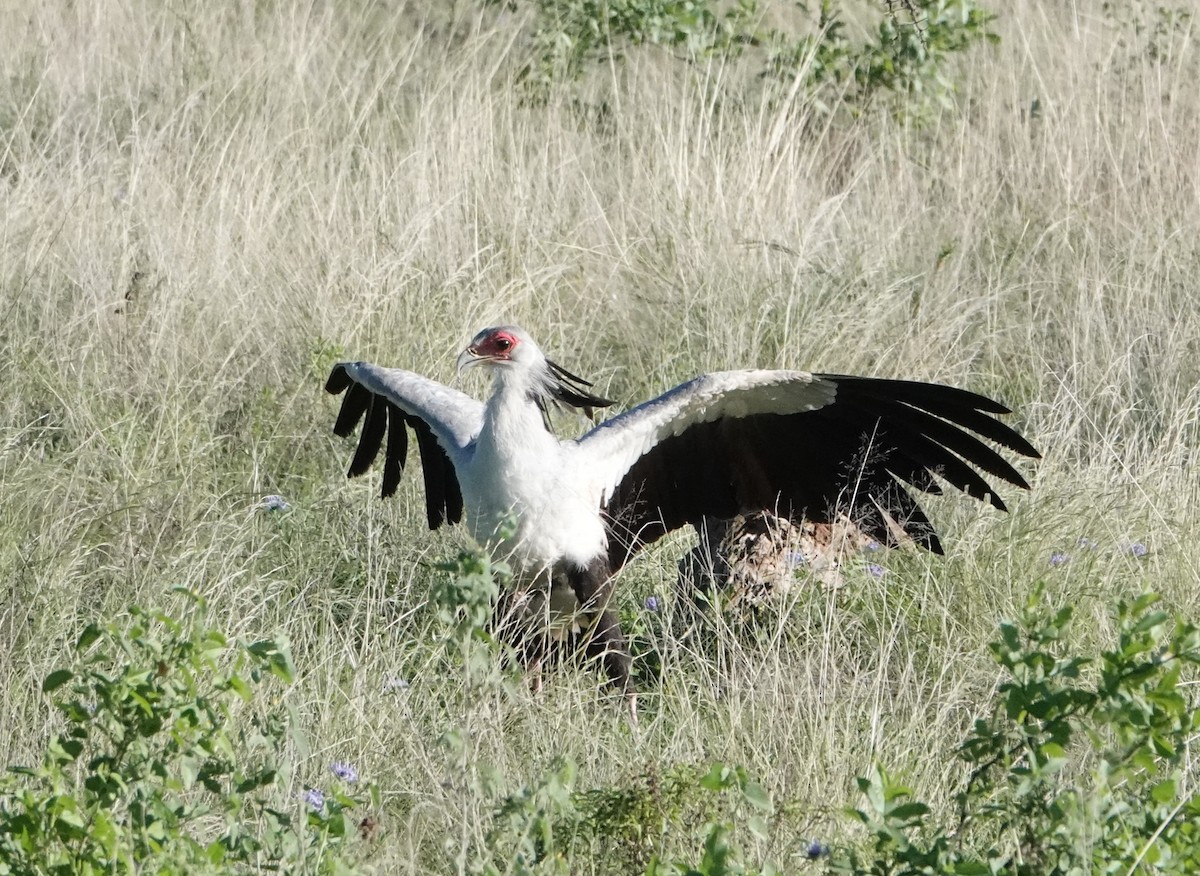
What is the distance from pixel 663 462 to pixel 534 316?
→ 4.46ft

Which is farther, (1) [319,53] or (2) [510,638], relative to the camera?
(1) [319,53]

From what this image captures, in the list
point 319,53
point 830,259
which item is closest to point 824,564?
point 830,259

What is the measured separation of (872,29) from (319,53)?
2666mm

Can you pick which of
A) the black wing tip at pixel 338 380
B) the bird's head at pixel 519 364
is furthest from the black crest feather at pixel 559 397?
the black wing tip at pixel 338 380

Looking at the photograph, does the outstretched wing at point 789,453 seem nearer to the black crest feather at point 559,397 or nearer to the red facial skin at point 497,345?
the black crest feather at point 559,397

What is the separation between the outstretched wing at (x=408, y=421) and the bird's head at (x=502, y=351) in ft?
0.52

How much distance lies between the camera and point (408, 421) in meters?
4.43

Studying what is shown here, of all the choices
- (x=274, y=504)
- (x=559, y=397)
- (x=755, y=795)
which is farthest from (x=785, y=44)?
(x=755, y=795)

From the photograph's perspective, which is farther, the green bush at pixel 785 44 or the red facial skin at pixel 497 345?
the green bush at pixel 785 44

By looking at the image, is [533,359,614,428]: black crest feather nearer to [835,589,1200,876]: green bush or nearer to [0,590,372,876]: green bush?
[0,590,372,876]: green bush

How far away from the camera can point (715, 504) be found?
405 centimetres

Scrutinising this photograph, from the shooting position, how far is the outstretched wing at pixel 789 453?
3.70m

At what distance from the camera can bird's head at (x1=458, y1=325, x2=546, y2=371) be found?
13.1ft

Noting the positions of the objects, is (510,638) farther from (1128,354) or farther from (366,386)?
(1128,354)
